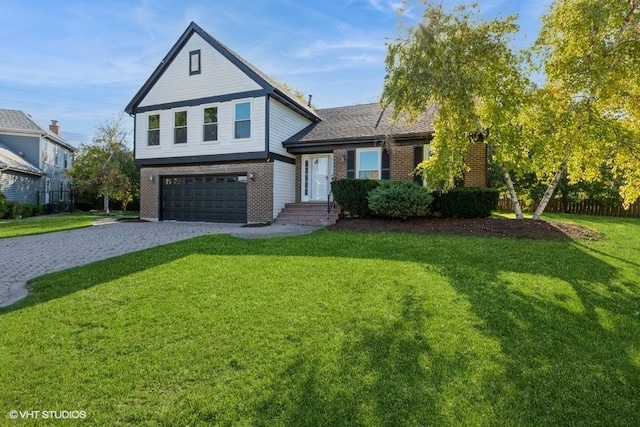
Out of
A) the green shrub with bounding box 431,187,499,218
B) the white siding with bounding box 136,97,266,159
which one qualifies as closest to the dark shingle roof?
the white siding with bounding box 136,97,266,159

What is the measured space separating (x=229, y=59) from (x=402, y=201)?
9310 mm

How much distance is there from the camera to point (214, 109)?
15047mm

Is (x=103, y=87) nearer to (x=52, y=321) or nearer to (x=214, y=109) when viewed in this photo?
(x=214, y=109)

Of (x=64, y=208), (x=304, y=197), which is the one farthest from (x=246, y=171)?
(x=64, y=208)

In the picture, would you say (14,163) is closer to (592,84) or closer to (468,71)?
(468,71)

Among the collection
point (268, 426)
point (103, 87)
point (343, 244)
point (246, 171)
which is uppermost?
point (103, 87)

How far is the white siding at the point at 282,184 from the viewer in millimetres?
14352

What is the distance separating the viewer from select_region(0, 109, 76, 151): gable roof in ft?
83.4

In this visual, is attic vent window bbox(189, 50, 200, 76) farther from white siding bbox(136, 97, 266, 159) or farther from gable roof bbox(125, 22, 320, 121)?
white siding bbox(136, 97, 266, 159)

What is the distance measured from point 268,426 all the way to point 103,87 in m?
23.6

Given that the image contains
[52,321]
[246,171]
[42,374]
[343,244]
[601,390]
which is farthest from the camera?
[246,171]

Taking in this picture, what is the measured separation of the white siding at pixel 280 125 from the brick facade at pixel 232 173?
969mm

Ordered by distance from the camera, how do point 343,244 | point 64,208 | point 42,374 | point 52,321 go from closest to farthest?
point 42,374 → point 52,321 → point 343,244 → point 64,208

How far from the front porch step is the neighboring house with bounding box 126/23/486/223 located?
11.4 inches
